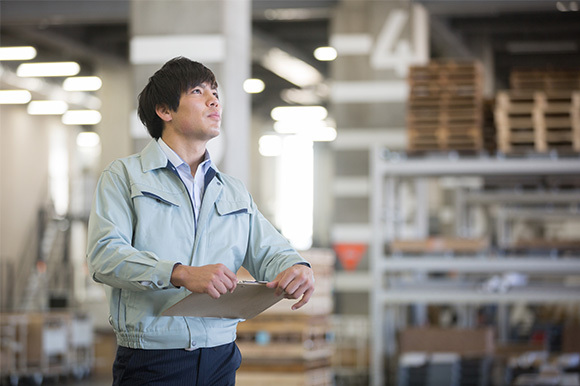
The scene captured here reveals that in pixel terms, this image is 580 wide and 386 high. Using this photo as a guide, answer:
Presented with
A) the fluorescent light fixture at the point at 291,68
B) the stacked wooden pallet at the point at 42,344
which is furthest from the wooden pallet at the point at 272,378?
the fluorescent light fixture at the point at 291,68

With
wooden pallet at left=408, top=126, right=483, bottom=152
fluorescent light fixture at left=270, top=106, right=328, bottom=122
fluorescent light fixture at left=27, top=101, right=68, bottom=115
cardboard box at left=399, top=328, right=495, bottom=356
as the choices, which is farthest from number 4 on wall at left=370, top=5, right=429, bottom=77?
fluorescent light fixture at left=270, top=106, right=328, bottom=122

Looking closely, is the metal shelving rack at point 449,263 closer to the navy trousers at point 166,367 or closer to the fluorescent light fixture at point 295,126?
the navy trousers at point 166,367

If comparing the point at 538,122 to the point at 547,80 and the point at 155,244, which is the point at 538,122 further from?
the point at 155,244

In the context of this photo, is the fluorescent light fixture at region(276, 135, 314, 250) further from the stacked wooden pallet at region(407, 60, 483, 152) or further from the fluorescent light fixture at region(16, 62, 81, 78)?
the stacked wooden pallet at region(407, 60, 483, 152)

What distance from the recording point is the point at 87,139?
28.4 meters

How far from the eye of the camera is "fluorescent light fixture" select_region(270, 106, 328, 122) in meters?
32.5

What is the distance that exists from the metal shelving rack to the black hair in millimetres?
6942

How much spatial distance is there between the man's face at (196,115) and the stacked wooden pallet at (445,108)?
24.7ft

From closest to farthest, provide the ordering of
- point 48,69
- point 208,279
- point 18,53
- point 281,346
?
point 208,279, point 281,346, point 18,53, point 48,69

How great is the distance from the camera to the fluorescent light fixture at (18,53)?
2081 cm

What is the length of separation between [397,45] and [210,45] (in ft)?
22.2

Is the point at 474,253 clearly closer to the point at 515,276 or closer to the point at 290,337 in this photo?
the point at 515,276

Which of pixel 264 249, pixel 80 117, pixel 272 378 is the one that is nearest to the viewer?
pixel 264 249

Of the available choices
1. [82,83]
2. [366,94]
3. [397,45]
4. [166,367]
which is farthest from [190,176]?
[82,83]
